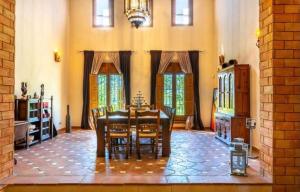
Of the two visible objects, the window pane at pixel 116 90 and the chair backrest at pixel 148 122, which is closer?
the chair backrest at pixel 148 122

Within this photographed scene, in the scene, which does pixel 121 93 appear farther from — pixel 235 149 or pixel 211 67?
pixel 235 149

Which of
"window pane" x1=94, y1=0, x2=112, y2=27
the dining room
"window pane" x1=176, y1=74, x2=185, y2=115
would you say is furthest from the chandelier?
"window pane" x1=176, y1=74, x2=185, y2=115

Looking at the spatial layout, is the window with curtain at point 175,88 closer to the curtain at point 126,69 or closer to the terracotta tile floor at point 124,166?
the curtain at point 126,69

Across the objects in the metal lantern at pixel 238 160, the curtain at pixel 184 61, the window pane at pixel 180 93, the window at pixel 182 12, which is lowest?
the metal lantern at pixel 238 160

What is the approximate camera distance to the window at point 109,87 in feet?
34.6

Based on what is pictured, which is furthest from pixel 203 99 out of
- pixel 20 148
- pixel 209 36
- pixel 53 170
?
pixel 53 170

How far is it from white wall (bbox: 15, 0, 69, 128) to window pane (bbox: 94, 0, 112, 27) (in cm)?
102

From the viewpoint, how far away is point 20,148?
6.52 m

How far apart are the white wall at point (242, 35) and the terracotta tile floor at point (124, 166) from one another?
142 centimetres

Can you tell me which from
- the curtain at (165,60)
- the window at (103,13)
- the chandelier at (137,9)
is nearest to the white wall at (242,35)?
the curtain at (165,60)

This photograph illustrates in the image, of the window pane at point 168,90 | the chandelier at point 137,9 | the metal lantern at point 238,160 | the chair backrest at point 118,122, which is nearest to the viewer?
the metal lantern at point 238,160

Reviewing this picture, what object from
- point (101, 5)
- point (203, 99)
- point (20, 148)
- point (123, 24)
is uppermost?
point (101, 5)

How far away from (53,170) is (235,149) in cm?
266

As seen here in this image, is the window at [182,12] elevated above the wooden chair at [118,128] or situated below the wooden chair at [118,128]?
above
